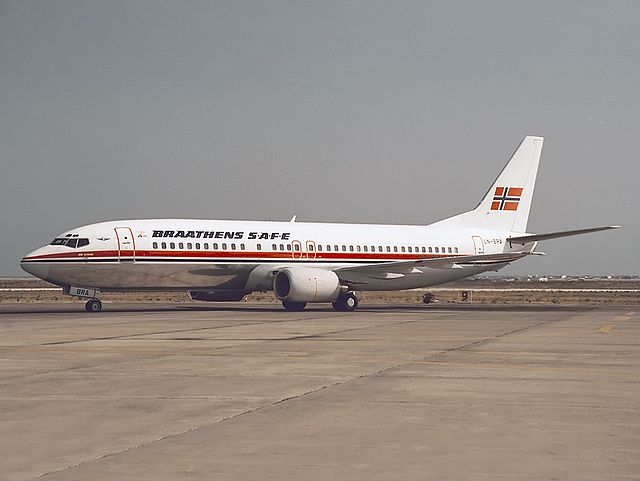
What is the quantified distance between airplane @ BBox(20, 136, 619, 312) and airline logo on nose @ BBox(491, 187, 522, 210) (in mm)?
49

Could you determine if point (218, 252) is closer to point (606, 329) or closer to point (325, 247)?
point (325, 247)

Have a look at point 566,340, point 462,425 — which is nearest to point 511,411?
point 462,425

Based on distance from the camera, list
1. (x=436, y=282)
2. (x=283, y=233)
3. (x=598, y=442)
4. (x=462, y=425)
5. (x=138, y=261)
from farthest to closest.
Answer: (x=436, y=282)
(x=283, y=233)
(x=138, y=261)
(x=462, y=425)
(x=598, y=442)

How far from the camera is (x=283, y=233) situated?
38500 millimetres

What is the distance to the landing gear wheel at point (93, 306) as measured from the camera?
35.1 m

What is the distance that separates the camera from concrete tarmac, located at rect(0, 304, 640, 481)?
651 centimetres

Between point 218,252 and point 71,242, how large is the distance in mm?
5597

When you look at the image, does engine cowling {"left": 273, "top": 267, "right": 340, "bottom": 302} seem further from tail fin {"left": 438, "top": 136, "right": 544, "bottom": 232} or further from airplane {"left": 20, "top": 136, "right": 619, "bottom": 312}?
tail fin {"left": 438, "top": 136, "right": 544, "bottom": 232}

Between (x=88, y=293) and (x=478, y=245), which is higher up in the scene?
(x=478, y=245)

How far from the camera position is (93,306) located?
35.3 meters

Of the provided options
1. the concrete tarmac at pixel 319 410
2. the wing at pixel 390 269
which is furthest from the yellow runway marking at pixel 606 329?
the wing at pixel 390 269

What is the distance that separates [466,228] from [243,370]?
32865mm

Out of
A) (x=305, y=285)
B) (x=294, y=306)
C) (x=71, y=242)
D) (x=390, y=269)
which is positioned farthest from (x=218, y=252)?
(x=390, y=269)

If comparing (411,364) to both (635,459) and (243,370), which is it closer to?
(243,370)
